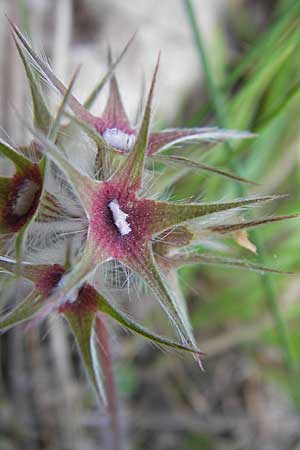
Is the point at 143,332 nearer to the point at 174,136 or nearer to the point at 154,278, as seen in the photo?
the point at 154,278

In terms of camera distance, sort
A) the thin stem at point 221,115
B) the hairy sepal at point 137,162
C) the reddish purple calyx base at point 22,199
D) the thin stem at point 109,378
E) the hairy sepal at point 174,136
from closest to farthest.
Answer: the hairy sepal at point 137,162
the reddish purple calyx base at point 22,199
the hairy sepal at point 174,136
the thin stem at point 109,378
the thin stem at point 221,115

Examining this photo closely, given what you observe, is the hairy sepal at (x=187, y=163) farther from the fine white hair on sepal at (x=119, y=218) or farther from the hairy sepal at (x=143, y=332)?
the hairy sepal at (x=143, y=332)

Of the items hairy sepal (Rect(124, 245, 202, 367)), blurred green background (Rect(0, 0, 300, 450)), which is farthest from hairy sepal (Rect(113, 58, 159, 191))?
blurred green background (Rect(0, 0, 300, 450))

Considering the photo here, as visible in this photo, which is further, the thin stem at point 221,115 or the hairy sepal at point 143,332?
the thin stem at point 221,115

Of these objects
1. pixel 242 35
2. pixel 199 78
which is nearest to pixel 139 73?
pixel 199 78

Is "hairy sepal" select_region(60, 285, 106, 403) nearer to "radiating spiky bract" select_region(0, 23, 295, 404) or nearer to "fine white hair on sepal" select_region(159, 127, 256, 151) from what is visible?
"radiating spiky bract" select_region(0, 23, 295, 404)

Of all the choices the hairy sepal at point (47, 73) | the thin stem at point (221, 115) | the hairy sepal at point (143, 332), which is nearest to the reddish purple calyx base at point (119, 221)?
the hairy sepal at point (143, 332)
